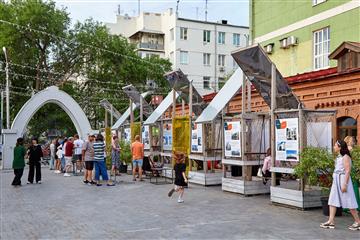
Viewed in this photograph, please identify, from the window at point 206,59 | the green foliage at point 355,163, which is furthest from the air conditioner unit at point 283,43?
the window at point 206,59

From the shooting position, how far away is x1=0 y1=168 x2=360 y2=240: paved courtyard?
333 inches

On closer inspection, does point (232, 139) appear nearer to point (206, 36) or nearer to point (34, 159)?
point (34, 159)

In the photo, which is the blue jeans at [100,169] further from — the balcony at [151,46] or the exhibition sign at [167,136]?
the balcony at [151,46]

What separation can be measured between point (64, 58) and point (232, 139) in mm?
32123

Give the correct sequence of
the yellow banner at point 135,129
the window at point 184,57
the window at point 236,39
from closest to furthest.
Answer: the yellow banner at point 135,129 < the window at point 184,57 < the window at point 236,39

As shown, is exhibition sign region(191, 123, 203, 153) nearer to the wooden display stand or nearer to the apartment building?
the wooden display stand

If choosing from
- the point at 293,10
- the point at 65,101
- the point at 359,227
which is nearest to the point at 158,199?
the point at 359,227

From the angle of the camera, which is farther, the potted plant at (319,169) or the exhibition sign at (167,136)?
the exhibition sign at (167,136)

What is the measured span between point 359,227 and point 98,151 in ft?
33.3

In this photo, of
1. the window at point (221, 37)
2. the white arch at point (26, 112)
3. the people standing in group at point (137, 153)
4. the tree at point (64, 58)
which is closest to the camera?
the people standing in group at point (137, 153)

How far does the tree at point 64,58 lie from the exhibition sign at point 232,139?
1153 inches

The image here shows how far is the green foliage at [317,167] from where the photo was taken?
10.2 metres

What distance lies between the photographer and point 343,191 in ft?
29.0

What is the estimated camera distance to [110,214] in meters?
10.6
